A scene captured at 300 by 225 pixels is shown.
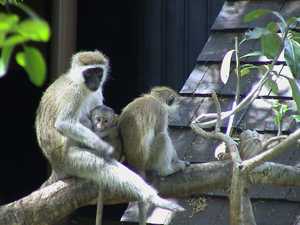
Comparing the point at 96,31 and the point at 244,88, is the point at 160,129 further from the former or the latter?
the point at 96,31

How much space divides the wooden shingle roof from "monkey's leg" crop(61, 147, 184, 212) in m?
0.68

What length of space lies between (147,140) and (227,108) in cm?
100

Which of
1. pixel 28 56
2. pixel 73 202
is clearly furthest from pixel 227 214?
pixel 28 56

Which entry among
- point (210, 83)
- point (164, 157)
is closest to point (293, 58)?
point (164, 157)

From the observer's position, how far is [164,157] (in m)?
3.92

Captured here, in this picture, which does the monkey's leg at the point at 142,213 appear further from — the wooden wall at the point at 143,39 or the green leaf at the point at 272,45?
the wooden wall at the point at 143,39

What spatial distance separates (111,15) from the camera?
7402mm

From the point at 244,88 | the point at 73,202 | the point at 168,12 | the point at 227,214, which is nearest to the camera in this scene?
the point at 73,202

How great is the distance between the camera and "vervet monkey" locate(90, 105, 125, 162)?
13.1 ft

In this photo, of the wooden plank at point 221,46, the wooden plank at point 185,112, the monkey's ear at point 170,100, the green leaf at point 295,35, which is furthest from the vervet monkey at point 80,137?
the green leaf at point 295,35

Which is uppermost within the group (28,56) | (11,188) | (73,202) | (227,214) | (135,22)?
(28,56)

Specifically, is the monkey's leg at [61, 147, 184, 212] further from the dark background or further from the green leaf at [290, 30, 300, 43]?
the dark background

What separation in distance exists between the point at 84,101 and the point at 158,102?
0.72 meters

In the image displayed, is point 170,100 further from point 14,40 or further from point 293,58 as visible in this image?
point 14,40
